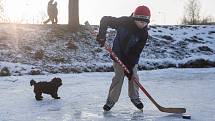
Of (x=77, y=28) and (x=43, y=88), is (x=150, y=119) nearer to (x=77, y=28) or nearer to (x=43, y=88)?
(x=43, y=88)

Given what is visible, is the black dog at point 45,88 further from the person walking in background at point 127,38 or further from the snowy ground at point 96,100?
the person walking in background at point 127,38

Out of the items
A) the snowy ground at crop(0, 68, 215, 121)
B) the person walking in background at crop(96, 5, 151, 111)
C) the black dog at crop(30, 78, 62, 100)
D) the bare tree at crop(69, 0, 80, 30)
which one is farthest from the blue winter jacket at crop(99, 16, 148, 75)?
the bare tree at crop(69, 0, 80, 30)

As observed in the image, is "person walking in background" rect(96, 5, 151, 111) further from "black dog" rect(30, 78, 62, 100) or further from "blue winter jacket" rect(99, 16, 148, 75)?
"black dog" rect(30, 78, 62, 100)

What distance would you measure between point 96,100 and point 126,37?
1.77m

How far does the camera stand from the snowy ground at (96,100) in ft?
21.6

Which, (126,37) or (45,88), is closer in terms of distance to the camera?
(126,37)

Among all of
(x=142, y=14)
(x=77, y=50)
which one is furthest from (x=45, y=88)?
(x=77, y=50)

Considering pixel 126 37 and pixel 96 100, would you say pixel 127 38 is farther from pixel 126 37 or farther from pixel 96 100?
pixel 96 100

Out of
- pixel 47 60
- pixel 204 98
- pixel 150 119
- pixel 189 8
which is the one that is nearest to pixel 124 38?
pixel 150 119

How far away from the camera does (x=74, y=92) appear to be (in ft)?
30.6

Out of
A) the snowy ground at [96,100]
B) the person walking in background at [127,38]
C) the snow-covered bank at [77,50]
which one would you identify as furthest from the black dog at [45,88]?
the snow-covered bank at [77,50]

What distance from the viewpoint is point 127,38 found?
6.77m

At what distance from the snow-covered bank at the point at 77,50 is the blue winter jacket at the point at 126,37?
7.86 metres

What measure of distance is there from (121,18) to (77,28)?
15.0 metres
